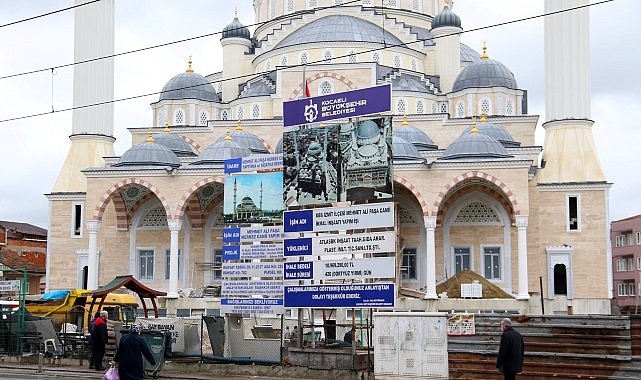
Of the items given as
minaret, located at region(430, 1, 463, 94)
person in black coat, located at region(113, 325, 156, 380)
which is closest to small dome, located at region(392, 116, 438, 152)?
minaret, located at region(430, 1, 463, 94)

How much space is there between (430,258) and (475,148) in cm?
414

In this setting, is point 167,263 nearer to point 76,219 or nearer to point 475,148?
point 76,219

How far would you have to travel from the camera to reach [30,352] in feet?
63.8

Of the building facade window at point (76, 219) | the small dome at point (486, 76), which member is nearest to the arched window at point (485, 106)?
the small dome at point (486, 76)

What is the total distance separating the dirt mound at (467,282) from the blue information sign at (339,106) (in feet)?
48.0

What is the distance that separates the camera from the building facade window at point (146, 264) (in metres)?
35.6

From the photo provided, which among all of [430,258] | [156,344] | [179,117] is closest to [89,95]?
[179,117]

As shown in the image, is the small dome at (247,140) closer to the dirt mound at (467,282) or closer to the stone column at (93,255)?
the stone column at (93,255)

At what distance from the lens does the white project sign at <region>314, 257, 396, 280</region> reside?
15203 mm

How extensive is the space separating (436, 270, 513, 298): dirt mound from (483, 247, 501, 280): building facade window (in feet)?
6.77

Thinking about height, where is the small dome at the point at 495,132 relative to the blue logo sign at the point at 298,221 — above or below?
above

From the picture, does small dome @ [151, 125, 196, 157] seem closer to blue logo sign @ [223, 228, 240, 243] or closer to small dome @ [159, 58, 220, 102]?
small dome @ [159, 58, 220, 102]

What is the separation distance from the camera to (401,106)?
3803 cm

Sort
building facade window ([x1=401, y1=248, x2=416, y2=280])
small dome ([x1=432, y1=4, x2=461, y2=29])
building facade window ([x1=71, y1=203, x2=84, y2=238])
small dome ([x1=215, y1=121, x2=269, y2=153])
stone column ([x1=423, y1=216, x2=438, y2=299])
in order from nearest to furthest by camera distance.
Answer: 1. stone column ([x1=423, y1=216, x2=438, y2=299])
2. building facade window ([x1=401, y1=248, x2=416, y2=280])
3. small dome ([x1=215, y1=121, x2=269, y2=153])
4. building facade window ([x1=71, y1=203, x2=84, y2=238])
5. small dome ([x1=432, y1=4, x2=461, y2=29])
